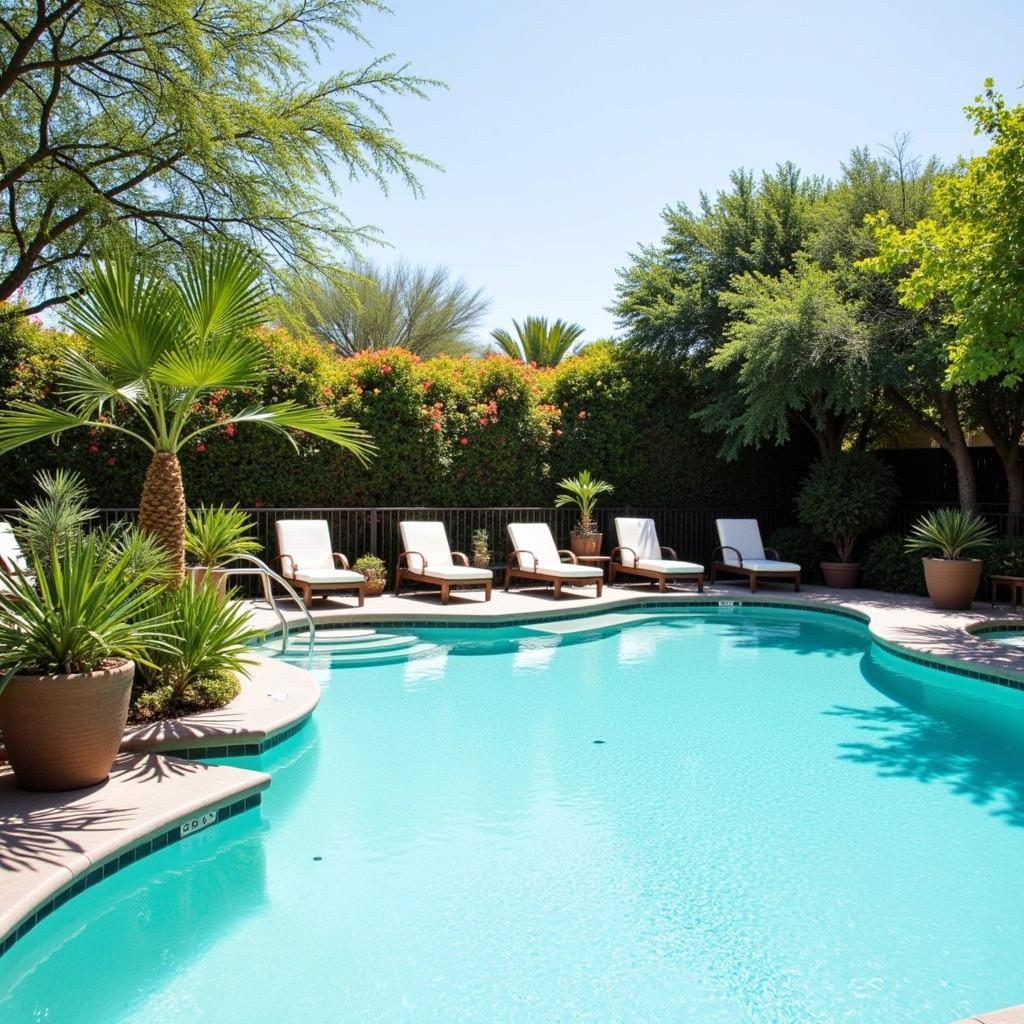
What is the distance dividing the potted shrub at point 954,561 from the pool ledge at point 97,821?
967 centimetres

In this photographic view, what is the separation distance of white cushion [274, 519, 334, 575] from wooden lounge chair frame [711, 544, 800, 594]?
6.13m

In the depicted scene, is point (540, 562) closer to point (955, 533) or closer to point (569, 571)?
point (569, 571)

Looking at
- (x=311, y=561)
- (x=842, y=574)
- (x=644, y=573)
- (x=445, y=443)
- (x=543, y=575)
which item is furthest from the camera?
(x=842, y=574)

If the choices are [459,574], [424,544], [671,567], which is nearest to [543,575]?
[459,574]

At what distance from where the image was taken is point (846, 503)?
13914 mm

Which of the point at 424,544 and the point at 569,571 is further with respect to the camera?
the point at 424,544

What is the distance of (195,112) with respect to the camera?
8750mm

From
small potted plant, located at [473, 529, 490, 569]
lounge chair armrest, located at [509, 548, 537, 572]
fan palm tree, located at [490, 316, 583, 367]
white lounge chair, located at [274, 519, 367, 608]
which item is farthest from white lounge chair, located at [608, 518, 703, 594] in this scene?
fan palm tree, located at [490, 316, 583, 367]

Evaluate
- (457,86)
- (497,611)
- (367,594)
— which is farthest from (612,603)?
(457,86)

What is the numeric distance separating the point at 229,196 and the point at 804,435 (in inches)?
434

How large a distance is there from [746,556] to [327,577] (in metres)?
7.02

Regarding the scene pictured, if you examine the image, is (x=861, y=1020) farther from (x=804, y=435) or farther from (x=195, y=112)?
(x=804, y=435)

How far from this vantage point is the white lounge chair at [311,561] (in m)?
10.4

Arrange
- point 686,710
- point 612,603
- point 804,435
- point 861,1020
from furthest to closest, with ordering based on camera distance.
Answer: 1. point 804,435
2. point 612,603
3. point 686,710
4. point 861,1020
